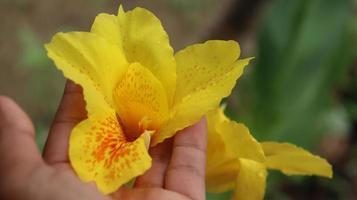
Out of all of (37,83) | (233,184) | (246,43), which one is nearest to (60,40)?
(233,184)

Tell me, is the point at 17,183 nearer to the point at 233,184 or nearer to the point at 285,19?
the point at 233,184

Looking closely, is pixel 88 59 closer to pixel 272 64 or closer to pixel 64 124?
pixel 64 124

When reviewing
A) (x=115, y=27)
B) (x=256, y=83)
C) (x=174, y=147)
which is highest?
(x=115, y=27)

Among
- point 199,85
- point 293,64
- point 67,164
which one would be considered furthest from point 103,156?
point 293,64

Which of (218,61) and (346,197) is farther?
(346,197)

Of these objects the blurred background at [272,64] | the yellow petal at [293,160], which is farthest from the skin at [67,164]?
the blurred background at [272,64]

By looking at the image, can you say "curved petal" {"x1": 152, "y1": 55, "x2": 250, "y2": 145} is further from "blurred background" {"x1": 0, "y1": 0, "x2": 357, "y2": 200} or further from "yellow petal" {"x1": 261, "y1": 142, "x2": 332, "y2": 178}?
"blurred background" {"x1": 0, "y1": 0, "x2": 357, "y2": 200}
